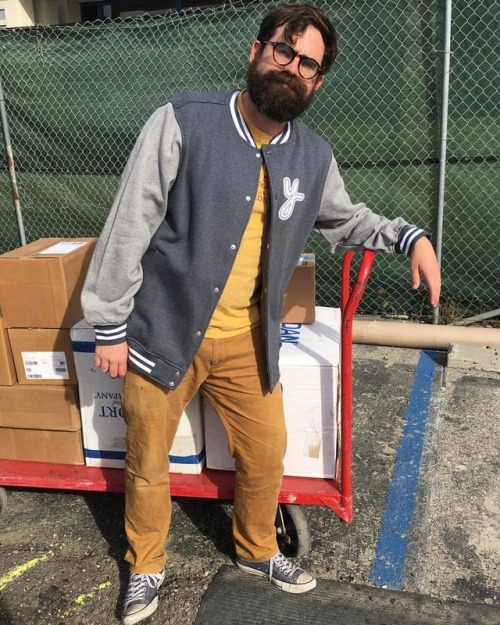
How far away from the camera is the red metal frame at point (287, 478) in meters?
2.33

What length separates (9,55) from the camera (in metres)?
5.44

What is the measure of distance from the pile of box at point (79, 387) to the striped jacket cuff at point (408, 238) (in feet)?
1.73

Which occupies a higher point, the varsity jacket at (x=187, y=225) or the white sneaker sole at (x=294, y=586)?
the varsity jacket at (x=187, y=225)

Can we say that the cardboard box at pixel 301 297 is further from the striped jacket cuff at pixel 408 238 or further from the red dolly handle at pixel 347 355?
the striped jacket cuff at pixel 408 238

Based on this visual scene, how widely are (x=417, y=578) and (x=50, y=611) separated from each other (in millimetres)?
1469

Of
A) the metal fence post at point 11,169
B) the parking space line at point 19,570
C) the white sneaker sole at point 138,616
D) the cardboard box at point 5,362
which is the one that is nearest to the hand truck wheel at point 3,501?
the parking space line at point 19,570

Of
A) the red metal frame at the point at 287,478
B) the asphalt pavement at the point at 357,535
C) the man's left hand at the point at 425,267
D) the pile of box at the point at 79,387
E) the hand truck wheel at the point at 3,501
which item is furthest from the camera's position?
the hand truck wheel at the point at 3,501

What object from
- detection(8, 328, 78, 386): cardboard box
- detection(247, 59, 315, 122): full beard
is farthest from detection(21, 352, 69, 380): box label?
detection(247, 59, 315, 122): full beard

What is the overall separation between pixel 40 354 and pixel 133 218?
1.07 meters

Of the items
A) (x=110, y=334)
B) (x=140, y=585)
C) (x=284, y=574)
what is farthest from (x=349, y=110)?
(x=140, y=585)

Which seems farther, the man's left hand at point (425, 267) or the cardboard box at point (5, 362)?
the cardboard box at point (5, 362)

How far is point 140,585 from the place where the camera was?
234 centimetres

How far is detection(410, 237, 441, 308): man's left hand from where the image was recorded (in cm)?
221

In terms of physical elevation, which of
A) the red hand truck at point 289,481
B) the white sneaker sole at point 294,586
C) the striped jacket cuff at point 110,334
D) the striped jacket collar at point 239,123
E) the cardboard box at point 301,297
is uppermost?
the striped jacket collar at point 239,123
